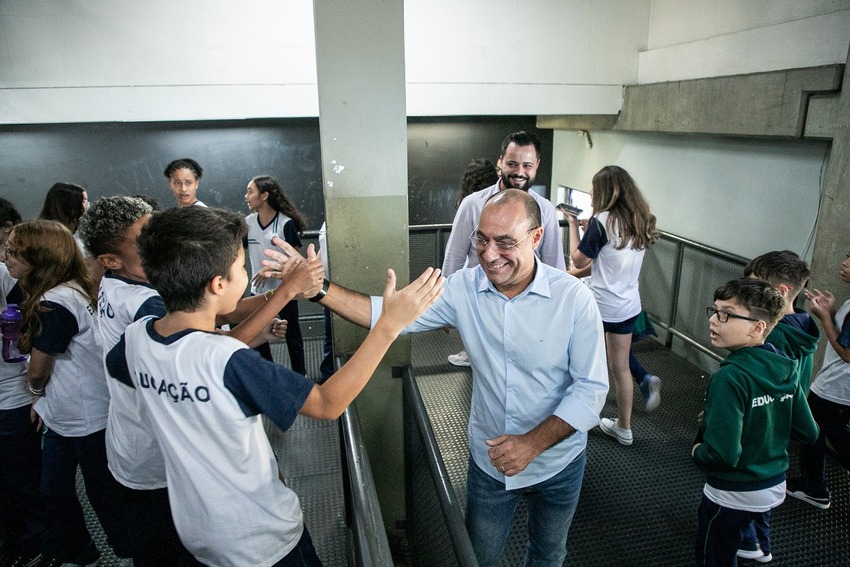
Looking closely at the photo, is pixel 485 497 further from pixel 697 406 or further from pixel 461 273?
pixel 697 406

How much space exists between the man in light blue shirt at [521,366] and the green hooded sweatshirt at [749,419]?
0.54 metres

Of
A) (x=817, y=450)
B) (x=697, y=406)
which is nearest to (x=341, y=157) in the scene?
(x=817, y=450)

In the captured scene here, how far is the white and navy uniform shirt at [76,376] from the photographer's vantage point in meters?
2.40

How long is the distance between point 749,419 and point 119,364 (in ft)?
8.15

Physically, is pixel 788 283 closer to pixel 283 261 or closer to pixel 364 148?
pixel 364 148

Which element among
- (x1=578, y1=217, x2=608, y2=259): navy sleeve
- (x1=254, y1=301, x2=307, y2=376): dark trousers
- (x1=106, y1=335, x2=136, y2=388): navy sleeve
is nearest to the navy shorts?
(x1=578, y1=217, x2=608, y2=259): navy sleeve

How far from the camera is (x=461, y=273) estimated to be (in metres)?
2.40

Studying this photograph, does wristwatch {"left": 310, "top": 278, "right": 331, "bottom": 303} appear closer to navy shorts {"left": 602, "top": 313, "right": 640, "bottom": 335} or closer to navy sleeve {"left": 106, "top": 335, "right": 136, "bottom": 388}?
navy sleeve {"left": 106, "top": 335, "right": 136, "bottom": 388}

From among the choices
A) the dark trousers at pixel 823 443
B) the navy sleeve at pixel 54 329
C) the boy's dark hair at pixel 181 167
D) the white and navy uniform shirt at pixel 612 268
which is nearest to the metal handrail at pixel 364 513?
the navy sleeve at pixel 54 329

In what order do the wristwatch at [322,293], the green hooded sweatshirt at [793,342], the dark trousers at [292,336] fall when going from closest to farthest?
the wristwatch at [322,293] → the green hooded sweatshirt at [793,342] → the dark trousers at [292,336]

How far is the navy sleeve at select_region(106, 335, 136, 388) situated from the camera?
176cm

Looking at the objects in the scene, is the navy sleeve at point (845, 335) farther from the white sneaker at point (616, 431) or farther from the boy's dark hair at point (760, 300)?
the white sneaker at point (616, 431)

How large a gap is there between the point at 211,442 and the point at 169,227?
24.3 inches

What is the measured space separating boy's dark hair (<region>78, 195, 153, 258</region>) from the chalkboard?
15.6 ft
